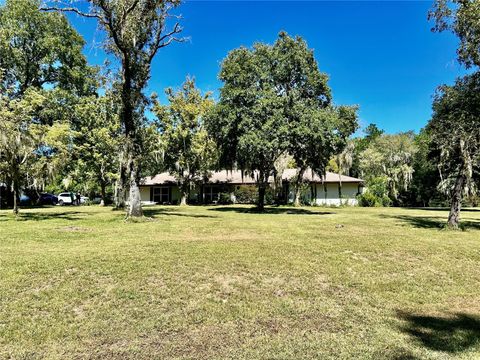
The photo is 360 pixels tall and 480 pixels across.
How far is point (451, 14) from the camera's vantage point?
47.0 ft

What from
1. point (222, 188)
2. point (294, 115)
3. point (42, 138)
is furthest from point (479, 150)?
point (222, 188)

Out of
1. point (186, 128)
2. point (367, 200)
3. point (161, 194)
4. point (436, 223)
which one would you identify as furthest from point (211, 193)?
point (436, 223)

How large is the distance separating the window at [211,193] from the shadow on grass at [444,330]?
34772 millimetres

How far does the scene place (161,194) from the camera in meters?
42.4

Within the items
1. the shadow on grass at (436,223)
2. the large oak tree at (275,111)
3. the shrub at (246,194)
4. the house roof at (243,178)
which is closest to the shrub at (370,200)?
the house roof at (243,178)

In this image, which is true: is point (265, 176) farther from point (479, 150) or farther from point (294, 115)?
point (479, 150)

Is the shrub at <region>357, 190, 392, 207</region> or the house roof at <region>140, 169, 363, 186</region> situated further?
the house roof at <region>140, 169, 363, 186</region>

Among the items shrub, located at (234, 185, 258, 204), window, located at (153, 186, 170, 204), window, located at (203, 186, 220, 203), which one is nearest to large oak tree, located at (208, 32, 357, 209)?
shrub, located at (234, 185, 258, 204)

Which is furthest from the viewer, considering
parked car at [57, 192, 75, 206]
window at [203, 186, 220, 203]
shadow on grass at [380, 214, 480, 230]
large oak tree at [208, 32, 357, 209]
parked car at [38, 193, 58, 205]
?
parked car at [38, 193, 58, 205]

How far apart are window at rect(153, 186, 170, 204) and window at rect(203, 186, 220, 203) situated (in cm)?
482

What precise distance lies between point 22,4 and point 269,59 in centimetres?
2335

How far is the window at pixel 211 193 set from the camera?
40250 millimetres

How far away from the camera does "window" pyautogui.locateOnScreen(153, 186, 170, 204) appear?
138ft

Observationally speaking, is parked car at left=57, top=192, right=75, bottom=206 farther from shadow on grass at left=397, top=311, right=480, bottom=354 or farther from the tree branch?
shadow on grass at left=397, top=311, right=480, bottom=354
